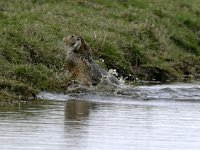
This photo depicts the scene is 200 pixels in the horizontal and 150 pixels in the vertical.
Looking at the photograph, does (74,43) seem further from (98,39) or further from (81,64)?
(98,39)

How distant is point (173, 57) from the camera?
21.9 meters

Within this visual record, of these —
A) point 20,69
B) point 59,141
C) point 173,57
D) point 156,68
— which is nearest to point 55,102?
point 20,69

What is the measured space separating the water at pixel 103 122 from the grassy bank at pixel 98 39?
82 cm

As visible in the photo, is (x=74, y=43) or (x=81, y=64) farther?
(x=74, y=43)

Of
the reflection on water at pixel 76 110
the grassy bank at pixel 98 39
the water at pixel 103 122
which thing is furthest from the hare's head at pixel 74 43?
the reflection on water at pixel 76 110

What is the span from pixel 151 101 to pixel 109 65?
4.35 meters

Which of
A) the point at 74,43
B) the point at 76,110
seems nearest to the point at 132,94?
the point at 74,43

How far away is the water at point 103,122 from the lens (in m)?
8.84

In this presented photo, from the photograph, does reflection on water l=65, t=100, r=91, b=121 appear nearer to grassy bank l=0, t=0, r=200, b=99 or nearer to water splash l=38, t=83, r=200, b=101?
water splash l=38, t=83, r=200, b=101

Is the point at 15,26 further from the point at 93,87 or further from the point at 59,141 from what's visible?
the point at 59,141

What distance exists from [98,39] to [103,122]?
322 inches

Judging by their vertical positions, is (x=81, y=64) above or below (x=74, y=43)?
below

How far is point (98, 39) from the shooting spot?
61.7ft

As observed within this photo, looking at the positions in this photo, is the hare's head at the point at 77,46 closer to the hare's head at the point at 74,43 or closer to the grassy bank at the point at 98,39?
the hare's head at the point at 74,43
